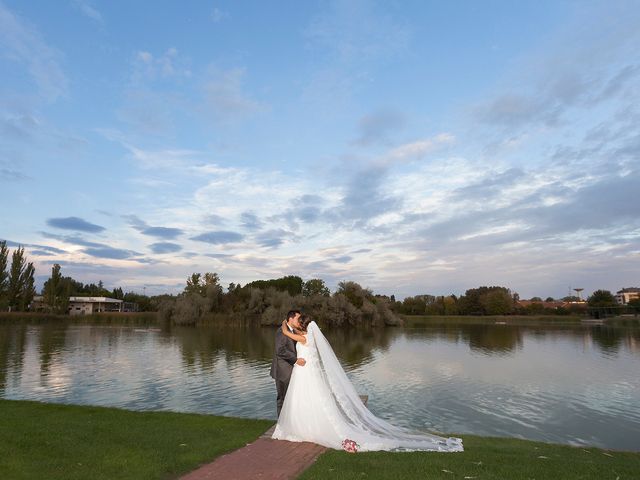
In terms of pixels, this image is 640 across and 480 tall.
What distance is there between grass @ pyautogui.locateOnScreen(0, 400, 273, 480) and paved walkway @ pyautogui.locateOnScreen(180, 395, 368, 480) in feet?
1.21

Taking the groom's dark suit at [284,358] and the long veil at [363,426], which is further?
the groom's dark suit at [284,358]

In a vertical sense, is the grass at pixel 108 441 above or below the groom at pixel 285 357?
below

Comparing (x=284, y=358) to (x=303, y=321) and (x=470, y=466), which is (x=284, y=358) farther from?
(x=470, y=466)

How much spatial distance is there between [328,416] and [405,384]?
43.1 feet

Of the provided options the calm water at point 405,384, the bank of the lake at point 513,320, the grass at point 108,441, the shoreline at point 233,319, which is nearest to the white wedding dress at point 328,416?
the grass at point 108,441

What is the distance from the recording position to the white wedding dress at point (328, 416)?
8797 millimetres

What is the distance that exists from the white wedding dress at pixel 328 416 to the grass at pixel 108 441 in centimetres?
130

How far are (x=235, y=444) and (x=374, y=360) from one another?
2170cm

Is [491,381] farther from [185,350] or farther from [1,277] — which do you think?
[1,277]

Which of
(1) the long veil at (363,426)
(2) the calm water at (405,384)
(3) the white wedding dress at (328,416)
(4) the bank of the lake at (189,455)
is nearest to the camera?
(4) the bank of the lake at (189,455)

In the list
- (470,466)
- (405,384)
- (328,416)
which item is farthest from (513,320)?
(470,466)

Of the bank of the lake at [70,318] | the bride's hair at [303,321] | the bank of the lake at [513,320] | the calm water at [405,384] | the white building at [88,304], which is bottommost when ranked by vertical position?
the calm water at [405,384]

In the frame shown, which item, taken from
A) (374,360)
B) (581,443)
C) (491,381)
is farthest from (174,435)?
(374,360)

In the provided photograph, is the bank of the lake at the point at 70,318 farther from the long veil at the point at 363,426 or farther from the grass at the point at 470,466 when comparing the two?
the grass at the point at 470,466
